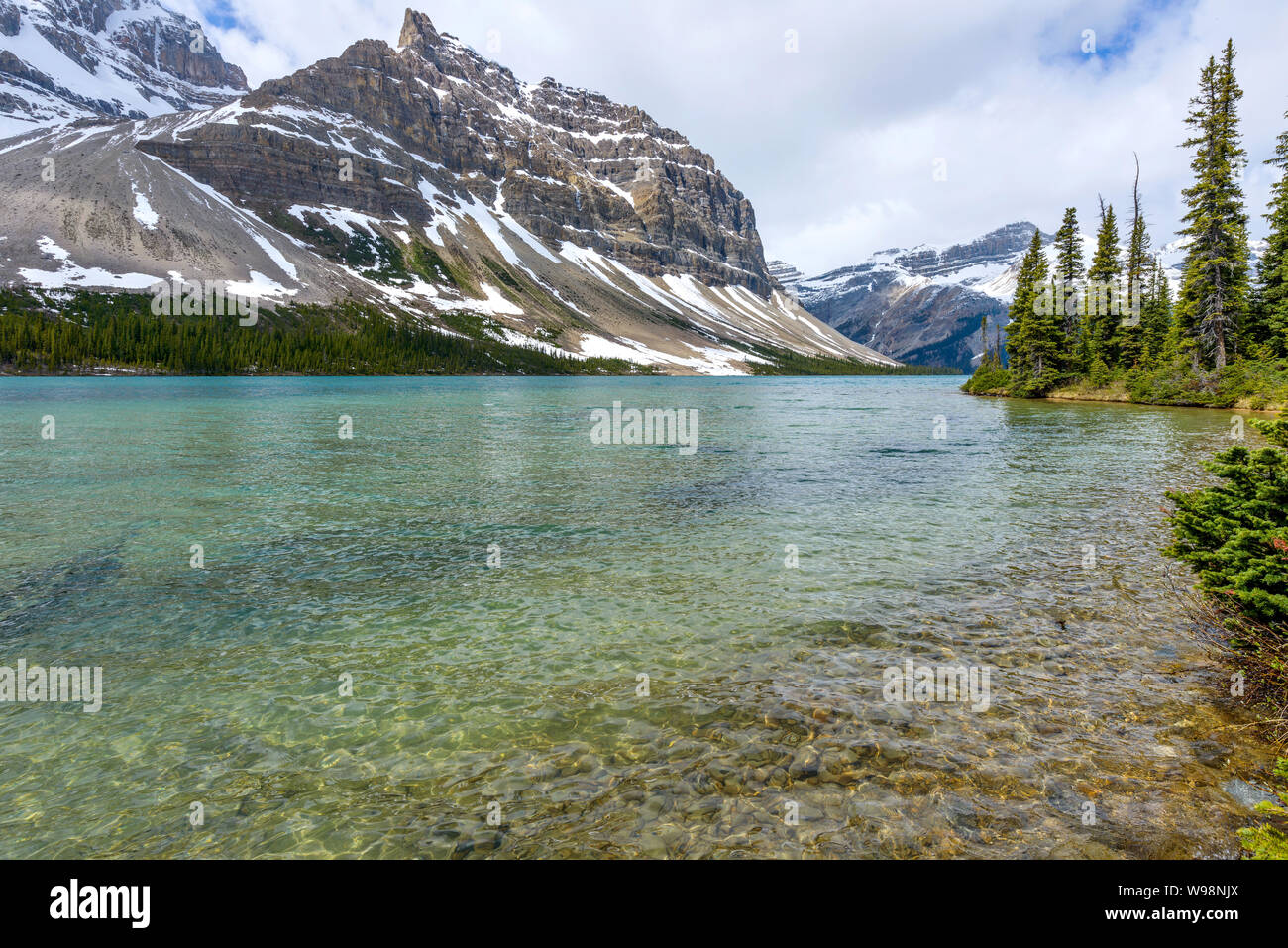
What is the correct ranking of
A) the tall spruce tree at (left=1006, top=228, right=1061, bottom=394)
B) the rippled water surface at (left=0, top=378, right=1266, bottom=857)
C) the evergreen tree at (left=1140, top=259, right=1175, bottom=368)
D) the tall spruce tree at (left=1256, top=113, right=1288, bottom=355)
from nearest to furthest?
the rippled water surface at (left=0, top=378, right=1266, bottom=857), the tall spruce tree at (left=1256, top=113, right=1288, bottom=355), the evergreen tree at (left=1140, top=259, right=1175, bottom=368), the tall spruce tree at (left=1006, top=228, right=1061, bottom=394)

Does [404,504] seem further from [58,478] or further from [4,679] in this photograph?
[58,478]

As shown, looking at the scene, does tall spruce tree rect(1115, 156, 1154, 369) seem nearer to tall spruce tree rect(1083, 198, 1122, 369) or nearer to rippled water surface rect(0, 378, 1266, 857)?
tall spruce tree rect(1083, 198, 1122, 369)

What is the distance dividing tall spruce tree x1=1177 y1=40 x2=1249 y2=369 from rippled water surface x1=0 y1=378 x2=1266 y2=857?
1759 inches

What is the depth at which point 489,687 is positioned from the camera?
931cm

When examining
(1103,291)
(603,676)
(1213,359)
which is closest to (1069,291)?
(1103,291)

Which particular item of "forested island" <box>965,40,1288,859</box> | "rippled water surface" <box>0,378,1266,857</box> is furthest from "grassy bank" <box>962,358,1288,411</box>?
"rippled water surface" <box>0,378,1266,857</box>

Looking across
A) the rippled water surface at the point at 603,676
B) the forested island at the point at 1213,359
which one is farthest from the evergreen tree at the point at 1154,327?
the rippled water surface at the point at 603,676

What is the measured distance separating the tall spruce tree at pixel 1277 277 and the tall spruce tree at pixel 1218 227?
1.59 metres

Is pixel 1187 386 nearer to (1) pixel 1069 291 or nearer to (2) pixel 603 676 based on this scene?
(1) pixel 1069 291

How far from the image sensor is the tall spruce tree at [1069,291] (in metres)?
75.2

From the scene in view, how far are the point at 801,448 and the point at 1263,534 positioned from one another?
2843 centimetres

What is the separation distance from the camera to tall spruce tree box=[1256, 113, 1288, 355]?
4881 cm

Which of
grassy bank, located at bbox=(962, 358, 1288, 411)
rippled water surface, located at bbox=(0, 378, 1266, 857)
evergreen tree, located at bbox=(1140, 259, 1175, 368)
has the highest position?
evergreen tree, located at bbox=(1140, 259, 1175, 368)

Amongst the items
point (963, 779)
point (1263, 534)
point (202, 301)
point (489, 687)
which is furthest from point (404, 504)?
point (202, 301)
